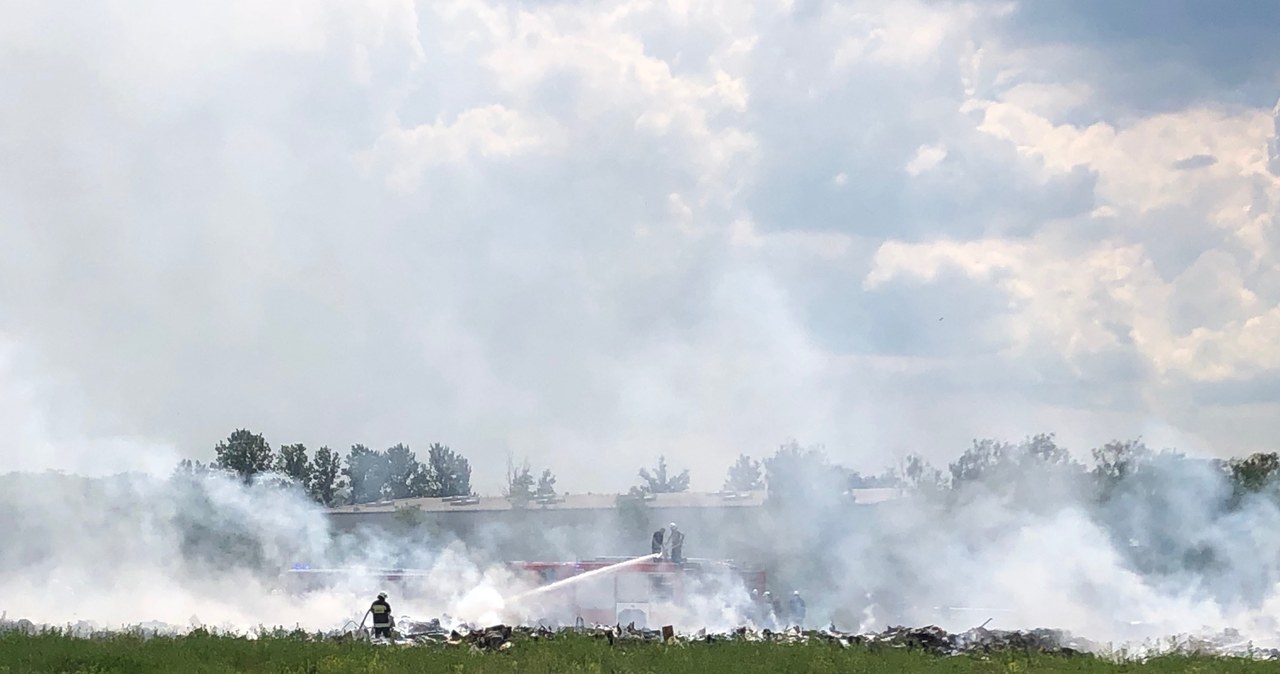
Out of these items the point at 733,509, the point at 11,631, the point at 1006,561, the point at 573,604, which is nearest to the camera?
the point at 11,631

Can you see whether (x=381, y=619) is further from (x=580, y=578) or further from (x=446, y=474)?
(x=446, y=474)

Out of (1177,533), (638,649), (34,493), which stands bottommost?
(638,649)

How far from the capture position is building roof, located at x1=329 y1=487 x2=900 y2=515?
63388 millimetres

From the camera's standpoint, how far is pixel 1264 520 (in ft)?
127

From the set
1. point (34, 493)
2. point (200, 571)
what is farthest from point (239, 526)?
point (34, 493)

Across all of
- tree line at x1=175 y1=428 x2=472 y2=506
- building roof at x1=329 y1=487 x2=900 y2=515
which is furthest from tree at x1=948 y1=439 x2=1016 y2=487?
tree line at x1=175 y1=428 x2=472 y2=506

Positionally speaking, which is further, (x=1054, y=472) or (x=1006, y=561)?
(x=1054, y=472)

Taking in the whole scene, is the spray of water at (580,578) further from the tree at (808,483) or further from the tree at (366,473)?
the tree at (366,473)

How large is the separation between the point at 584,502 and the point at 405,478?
998 inches

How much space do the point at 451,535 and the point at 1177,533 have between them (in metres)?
31.5

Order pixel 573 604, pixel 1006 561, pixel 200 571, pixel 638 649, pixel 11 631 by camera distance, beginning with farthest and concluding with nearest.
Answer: pixel 200 571
pixel 1006 561
pixel 573 604
pixel 11 631
pixel 638 649

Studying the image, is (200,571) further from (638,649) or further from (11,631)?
(638,649)

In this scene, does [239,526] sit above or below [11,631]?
above

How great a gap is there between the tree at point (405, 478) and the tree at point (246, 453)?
14.4 meters
